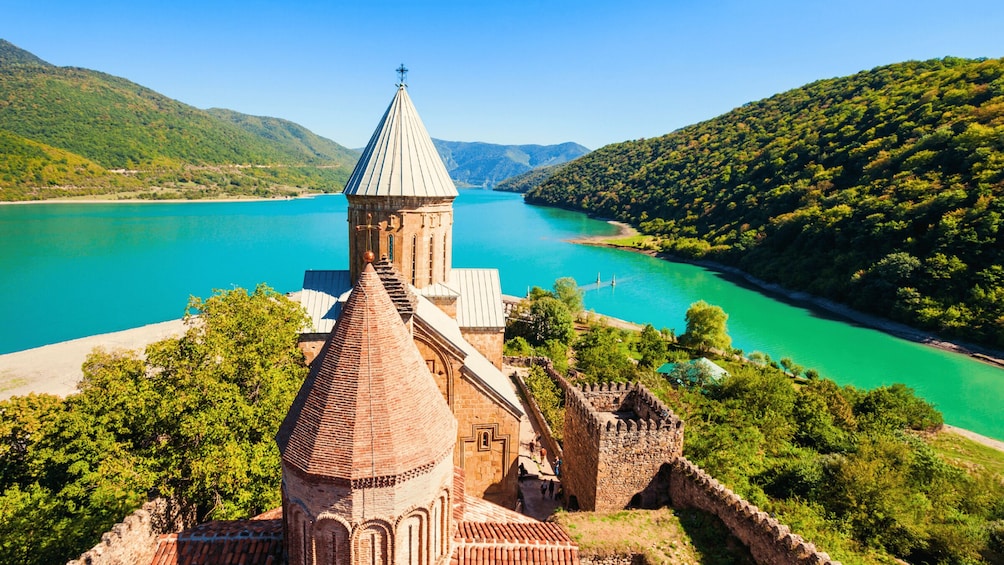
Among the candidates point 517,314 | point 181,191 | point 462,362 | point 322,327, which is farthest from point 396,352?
point 181,191

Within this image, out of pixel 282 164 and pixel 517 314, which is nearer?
pixel 517 314

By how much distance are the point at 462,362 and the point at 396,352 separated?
6.33m

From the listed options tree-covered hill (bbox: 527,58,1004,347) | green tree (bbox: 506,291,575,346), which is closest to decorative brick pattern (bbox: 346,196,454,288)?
green tree (bbox: 506,291,575,346)

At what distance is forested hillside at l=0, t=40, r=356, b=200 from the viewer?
10131cm

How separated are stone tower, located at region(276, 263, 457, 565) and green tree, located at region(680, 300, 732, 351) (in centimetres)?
2591

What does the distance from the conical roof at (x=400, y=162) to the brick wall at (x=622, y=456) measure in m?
7.57

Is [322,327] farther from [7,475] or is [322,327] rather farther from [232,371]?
[7,475]

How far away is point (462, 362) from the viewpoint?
11.9 metres

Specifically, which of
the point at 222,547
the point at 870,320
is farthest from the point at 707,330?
the point at 222,547

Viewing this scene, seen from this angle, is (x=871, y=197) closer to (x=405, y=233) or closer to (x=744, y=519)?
(x=744, y=519)

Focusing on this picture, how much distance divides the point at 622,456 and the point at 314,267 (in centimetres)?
5494

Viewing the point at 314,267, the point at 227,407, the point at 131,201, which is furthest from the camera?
the point at 131,201

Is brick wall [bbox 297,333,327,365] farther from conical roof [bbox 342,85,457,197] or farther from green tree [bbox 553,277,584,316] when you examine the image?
green tree [bbox 553,277,584,316]

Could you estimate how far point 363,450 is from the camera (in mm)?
5191
